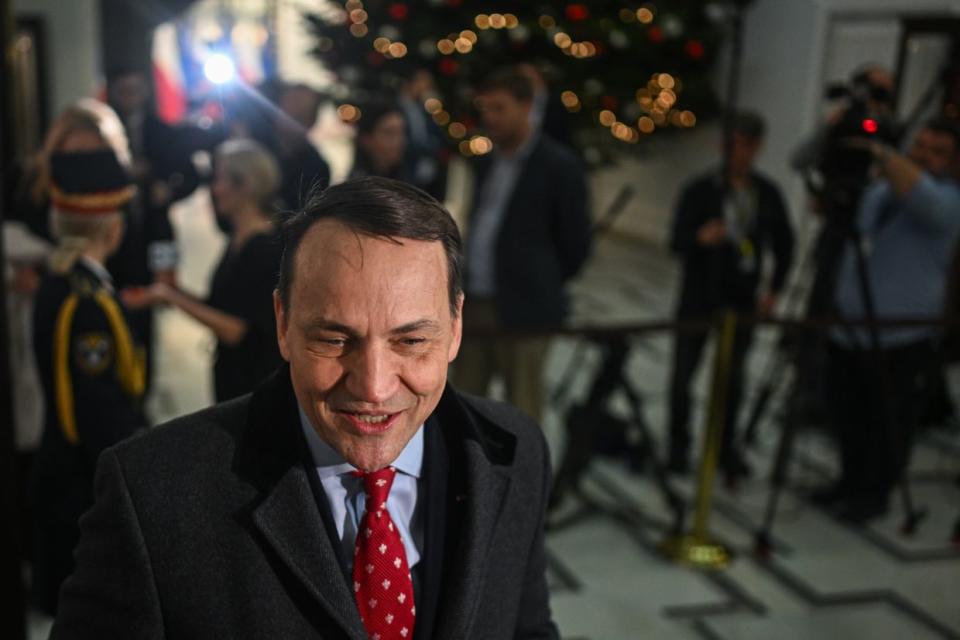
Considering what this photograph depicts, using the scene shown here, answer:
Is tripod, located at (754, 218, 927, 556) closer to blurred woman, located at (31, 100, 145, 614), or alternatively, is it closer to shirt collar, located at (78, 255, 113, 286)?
blurred woman, located at (31, 100, 145, 614)

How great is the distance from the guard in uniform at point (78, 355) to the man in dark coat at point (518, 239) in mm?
1650

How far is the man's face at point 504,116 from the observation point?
4.00m

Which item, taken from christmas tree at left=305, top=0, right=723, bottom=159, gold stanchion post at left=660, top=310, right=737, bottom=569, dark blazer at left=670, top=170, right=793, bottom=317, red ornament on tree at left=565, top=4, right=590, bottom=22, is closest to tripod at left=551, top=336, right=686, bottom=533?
gold stanchion post at left=660, top=310, right=737, bottom=569

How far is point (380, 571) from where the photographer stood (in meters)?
1.22

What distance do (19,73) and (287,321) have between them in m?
7.63

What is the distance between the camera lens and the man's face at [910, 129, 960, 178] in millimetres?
4180

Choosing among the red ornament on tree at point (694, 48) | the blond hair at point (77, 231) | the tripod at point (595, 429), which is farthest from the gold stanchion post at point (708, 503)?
the red ornament on tree at point (694, 48)

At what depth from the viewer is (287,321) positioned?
3.78 feet

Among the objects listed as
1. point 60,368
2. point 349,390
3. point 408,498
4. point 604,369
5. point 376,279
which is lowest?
point 604,369

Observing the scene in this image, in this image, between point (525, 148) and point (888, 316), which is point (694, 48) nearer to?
point (888, 316)

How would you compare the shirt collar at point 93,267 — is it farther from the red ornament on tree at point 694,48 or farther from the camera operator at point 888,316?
the red ornament on tree at point 694,48

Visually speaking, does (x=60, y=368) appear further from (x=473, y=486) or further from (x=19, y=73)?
(x=19, y=73)

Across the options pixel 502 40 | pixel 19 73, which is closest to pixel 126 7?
pixel 19 73

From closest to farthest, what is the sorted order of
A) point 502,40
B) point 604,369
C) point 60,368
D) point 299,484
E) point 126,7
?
point 299,484 < point 60,368 < point 604,369 < point 502,40 < point 126,7
